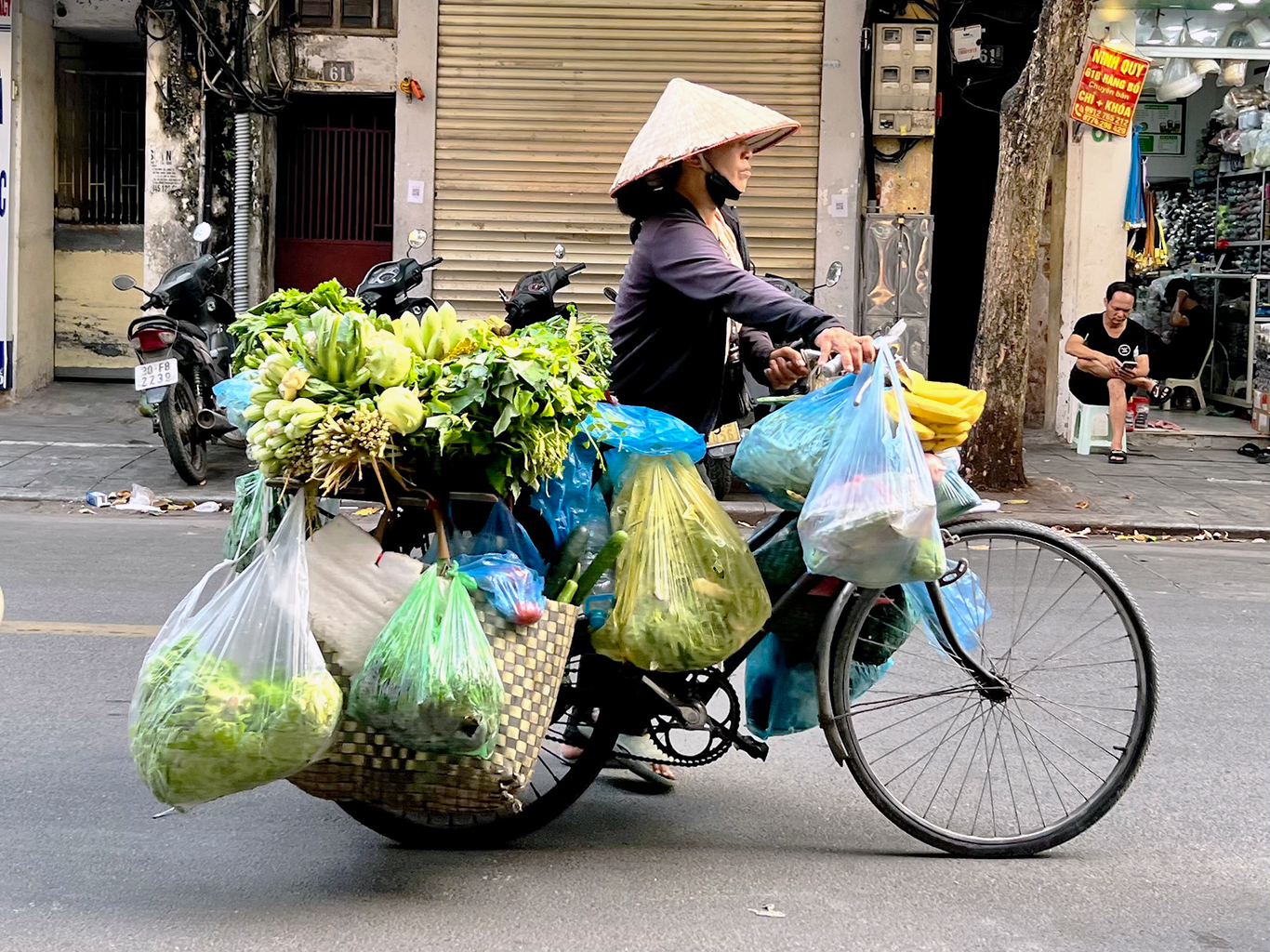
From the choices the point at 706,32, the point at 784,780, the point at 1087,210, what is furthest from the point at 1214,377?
the point at 784,780

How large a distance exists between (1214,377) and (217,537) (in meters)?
10.2

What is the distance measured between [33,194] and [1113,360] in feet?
29.6

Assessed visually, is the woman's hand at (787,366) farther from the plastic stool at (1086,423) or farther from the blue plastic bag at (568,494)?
the plastic stool at (1086,423)

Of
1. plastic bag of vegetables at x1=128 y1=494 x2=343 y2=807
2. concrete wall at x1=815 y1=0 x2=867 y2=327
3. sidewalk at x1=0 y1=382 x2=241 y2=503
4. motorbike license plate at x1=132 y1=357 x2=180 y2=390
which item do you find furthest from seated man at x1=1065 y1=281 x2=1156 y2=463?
plastic bag of vegetables at x1=128 y1=494 x2=343 y2=807

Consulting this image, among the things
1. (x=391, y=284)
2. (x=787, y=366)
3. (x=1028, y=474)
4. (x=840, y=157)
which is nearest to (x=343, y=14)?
(x=391, y=284)

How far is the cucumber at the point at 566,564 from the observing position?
3.35m

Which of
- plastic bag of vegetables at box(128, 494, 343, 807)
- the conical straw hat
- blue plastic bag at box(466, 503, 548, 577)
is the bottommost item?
plastic bag of vegetables at box(128, 494, 343, 807)

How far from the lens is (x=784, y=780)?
163 inches

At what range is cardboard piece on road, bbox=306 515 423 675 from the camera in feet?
9.91

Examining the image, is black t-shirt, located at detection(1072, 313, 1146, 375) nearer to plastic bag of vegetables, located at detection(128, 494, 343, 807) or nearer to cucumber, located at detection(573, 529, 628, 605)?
cucumber, located at detection(573, 529, 628, 605)

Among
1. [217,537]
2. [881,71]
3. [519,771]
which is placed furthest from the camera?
[881,71]

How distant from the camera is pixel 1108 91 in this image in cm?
1188

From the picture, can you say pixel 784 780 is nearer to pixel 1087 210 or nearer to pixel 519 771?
pixel 519 771

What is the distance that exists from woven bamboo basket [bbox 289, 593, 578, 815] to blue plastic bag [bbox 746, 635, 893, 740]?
717mm
